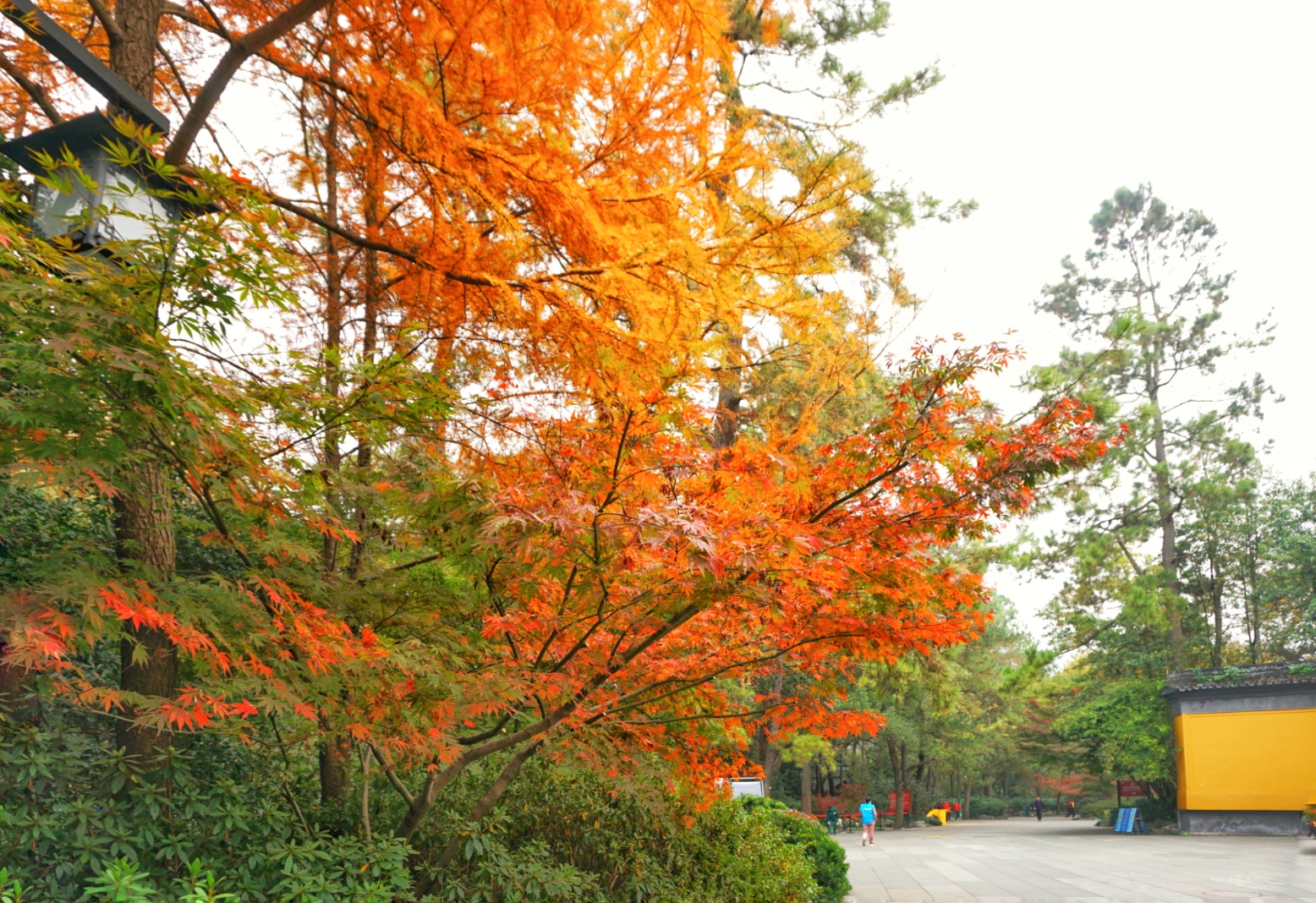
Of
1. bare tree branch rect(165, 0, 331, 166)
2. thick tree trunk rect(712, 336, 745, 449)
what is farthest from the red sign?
bare tree branch rect(165, 0, 331, 166)

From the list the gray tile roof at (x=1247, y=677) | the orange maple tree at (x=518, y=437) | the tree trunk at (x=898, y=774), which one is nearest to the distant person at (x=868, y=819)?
the gray tile roof at (x=1247, y=677)

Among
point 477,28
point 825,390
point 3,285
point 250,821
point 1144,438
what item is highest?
point 1144,438

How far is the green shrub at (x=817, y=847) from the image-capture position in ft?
29.6

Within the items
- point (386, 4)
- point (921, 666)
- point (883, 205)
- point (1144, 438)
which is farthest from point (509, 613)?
point (1144, 438)

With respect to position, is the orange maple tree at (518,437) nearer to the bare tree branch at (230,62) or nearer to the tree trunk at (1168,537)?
the bare tree branch at (230,62)

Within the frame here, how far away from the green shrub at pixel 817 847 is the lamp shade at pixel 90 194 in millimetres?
7875

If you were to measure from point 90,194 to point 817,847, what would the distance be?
9.16 metres

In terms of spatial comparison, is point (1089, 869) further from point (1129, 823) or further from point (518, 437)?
point (518, 437)

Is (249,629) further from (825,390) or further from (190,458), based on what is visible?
(825,390)

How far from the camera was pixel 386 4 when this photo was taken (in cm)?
421

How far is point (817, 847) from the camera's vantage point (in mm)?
9289

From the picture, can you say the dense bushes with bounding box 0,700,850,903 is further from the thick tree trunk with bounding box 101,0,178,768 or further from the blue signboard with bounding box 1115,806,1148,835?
the blue signboard with bounding box 1115,806,1148,835

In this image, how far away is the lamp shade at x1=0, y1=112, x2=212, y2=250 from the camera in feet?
9.77

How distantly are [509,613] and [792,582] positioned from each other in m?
1.63
